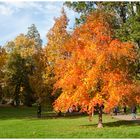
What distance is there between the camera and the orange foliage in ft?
98.6

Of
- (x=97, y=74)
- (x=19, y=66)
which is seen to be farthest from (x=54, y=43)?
(x=19, y=66)

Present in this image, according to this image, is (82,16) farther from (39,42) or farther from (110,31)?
(39,42)

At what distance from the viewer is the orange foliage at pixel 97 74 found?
30047 millimetres

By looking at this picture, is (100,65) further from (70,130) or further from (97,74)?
(70,130)

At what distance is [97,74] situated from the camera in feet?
98.8

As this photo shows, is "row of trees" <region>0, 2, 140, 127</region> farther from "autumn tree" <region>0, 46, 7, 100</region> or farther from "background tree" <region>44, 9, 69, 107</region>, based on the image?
"autumn tree" <region>0, 46, 7, 100</region>

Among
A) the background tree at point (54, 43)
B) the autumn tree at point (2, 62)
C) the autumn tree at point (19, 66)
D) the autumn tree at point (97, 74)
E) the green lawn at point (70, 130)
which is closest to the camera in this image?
the green lawn at point (70, 130)

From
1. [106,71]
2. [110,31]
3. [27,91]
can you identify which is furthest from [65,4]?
[27,91]

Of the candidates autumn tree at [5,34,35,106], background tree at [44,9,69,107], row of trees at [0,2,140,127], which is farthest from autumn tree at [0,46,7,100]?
row of trees at [0,2,140,127]

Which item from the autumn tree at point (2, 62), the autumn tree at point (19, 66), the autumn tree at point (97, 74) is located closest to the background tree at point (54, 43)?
the autumn tree at point (97, 74)

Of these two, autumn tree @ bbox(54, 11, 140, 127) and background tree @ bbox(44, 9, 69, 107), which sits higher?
background tree @ bbox(44, 9, 69, 107)

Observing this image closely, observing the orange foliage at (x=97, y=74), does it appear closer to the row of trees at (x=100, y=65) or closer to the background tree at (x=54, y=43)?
the row of trees at (x=100, y=65)

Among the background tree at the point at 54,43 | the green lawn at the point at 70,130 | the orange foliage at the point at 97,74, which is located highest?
the background tree at the point at 54,43

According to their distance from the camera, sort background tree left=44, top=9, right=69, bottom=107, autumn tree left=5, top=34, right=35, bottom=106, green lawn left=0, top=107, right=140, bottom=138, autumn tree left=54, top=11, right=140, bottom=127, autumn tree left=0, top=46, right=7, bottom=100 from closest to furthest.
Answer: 1. green lawn left=0, top=107, right=140, bottom=138
2. autumn tree left=54, top=11, right=140, bottom=127
3. background tree left=44, top=9, right=69, bottom=107
4. autumn tree left=0, top=46, right=7, bottom=100
5. autumn tree left=5, top=34, right=35, bottom=106
